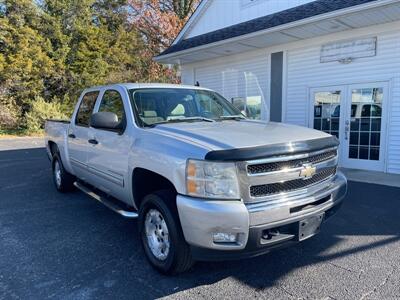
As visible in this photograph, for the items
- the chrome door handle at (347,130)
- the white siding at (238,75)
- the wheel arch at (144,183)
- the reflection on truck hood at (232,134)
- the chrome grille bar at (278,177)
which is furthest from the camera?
the white siding at (238,75)

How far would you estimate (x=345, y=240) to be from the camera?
424 centimetres

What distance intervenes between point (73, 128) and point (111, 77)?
21.2 meters

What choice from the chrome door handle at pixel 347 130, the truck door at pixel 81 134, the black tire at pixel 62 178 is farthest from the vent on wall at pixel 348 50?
the black tire at pixel 62 178

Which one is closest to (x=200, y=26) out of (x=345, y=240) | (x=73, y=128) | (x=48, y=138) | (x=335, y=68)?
(x=335, y=68)

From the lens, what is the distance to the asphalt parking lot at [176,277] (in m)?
3.10

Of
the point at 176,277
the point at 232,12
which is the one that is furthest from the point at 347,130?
the point at 176,277

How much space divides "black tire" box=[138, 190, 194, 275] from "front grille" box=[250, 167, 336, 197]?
0.77 meters

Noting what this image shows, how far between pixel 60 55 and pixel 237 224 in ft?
83.4

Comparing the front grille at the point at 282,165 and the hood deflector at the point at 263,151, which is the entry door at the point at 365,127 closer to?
the front grille at the point at 282,165

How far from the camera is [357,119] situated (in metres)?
9.13

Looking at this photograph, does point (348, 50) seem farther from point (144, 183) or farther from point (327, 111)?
point (144, 183)

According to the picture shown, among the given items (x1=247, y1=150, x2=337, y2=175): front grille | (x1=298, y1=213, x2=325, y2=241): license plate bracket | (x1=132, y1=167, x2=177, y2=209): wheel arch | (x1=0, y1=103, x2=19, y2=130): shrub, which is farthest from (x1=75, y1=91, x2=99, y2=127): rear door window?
(x1=0, y1=103, x2=19, y2=130): shrub

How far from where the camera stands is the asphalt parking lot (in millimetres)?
3104

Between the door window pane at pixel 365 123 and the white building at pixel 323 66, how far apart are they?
2cm
